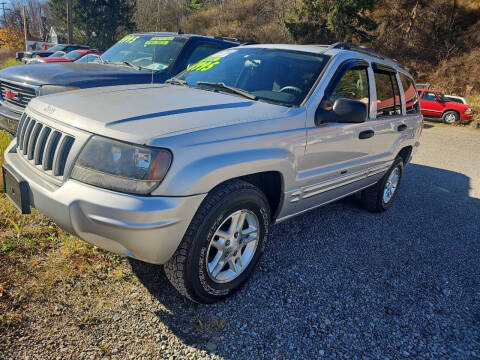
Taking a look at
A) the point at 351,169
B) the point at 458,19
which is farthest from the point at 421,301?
the point at 458,19

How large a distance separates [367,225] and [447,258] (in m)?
0.89

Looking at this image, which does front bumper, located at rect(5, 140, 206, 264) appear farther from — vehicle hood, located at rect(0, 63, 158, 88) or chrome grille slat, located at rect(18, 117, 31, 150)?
vehicle hood, located at rect(0, 63, 158, 88)

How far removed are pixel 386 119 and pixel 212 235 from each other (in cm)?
262

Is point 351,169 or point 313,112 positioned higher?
point 313,112

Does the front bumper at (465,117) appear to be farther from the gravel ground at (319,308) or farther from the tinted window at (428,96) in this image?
the gravel ground at (319,308)

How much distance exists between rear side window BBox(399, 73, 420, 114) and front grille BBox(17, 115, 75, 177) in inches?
155

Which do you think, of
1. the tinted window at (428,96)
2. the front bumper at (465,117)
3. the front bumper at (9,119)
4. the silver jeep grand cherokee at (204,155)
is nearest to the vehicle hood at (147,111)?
the silver jeep grand cherokee at (204,155)

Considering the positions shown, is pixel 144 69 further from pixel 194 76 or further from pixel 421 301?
pixel 421 301

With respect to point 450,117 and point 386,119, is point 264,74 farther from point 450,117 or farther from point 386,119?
point 450,117

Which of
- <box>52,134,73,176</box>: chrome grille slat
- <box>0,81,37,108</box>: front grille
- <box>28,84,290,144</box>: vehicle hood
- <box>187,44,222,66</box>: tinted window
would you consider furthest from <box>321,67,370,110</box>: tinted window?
<box>0,81,37,108</box>: front grille

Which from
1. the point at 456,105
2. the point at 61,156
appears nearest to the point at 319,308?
the point at 61,156

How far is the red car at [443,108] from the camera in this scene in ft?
57.7

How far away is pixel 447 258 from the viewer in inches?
145

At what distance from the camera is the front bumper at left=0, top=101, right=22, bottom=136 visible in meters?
4.38
